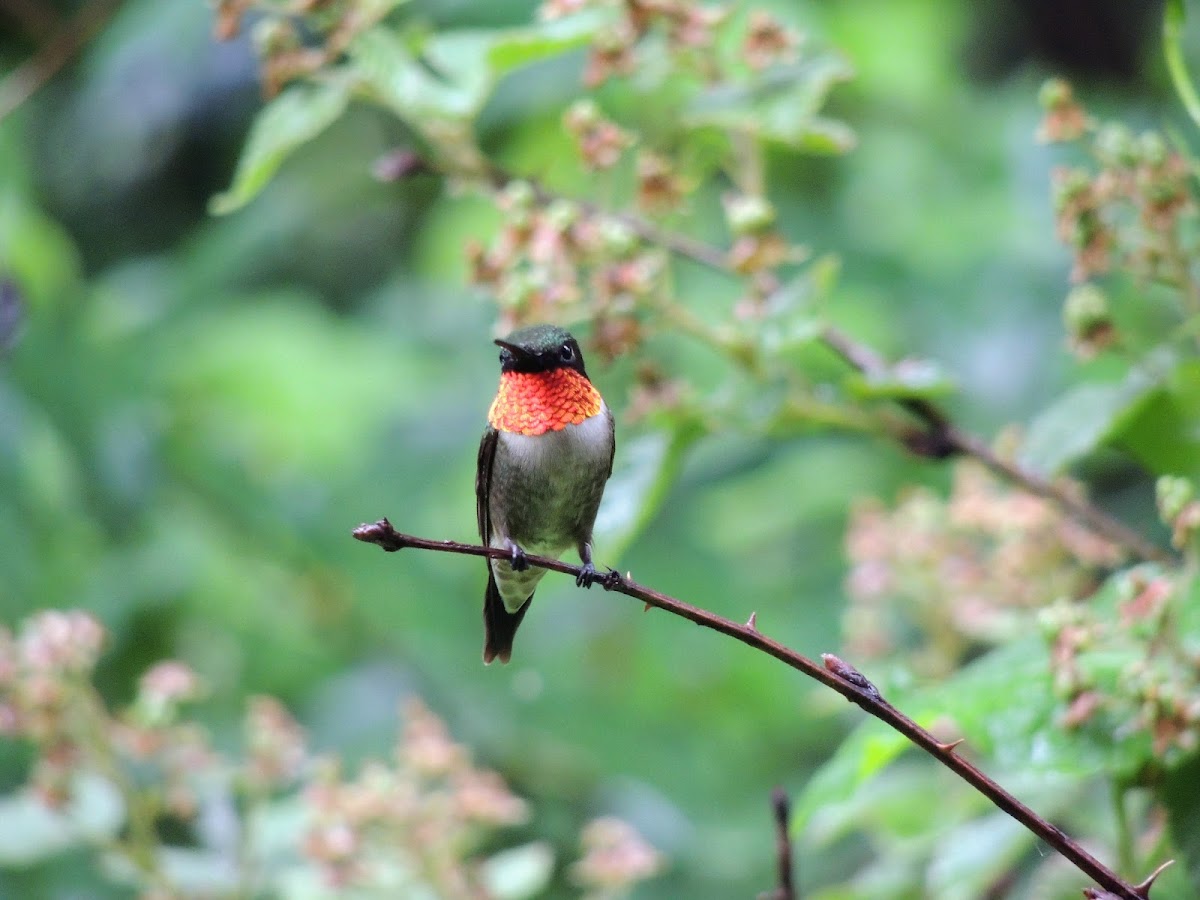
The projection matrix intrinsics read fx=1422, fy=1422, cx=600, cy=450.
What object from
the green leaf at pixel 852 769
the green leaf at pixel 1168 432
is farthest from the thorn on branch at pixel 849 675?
the green leaf at pixel 1168 432

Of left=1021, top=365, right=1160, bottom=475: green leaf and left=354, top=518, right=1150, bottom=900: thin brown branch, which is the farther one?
left=1021, top=365, right=1160, bottom=475: green leaf

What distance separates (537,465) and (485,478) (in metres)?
0.14

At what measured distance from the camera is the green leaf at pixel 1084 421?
1.75 meters

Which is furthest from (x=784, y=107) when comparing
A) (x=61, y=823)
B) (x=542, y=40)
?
(x=61, y=823)

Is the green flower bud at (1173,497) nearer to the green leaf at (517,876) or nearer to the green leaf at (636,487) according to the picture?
the green leaf at (636,487)

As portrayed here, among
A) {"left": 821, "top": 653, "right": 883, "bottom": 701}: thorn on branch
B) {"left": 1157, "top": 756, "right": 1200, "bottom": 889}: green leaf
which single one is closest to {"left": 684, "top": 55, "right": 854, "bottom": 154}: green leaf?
{"left": 1157, "top": 756, "right": 1200, "bottom": 889}: green leaf

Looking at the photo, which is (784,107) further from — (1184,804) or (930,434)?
(1184,804)

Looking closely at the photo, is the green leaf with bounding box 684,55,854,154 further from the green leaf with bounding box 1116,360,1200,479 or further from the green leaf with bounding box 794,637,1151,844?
the green leaf with bounding box 794,637,1151,844

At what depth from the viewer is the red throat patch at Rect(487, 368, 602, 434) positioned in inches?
72.6

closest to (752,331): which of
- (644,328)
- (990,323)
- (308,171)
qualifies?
(644,328)

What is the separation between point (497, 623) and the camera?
2.10m

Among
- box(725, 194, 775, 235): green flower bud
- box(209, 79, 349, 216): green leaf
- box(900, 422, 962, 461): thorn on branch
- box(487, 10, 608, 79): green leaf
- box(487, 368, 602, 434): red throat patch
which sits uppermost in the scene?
box(209, 79, 349, 216): green leaf

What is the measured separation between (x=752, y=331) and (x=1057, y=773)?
0.71 m

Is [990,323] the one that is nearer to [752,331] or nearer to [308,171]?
[752,331]
